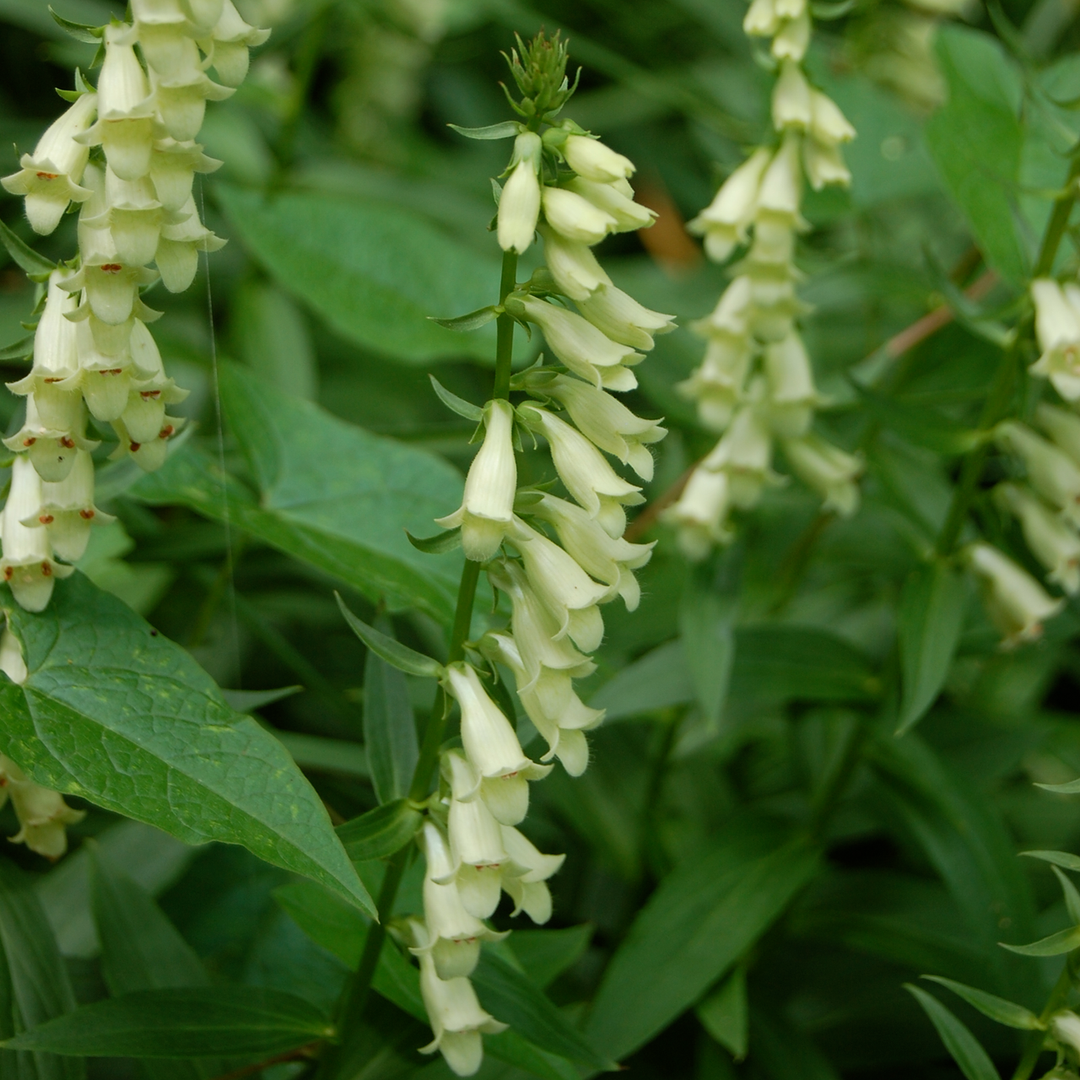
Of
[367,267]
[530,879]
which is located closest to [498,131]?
[530,879]

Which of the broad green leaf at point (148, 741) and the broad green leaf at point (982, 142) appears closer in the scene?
the broad green leaf at point (148, 741)

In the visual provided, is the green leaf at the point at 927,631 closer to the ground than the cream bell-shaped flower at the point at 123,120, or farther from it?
closer to the ground

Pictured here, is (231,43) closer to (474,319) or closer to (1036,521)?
(474,319)

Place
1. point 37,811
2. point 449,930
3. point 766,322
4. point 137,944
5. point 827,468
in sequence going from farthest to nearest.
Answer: point 827,468 → point 766,322 → point 137,944 → point 37,811 → point 449,930

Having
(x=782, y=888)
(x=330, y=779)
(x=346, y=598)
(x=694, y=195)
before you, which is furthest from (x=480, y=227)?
(x=782, y=888)

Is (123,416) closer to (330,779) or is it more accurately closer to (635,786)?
(330,779)

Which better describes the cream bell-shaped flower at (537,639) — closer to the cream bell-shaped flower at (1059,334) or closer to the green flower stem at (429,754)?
the green flower stem at (429,754)

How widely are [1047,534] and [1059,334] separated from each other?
40 centimetres

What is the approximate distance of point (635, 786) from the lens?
233 cm

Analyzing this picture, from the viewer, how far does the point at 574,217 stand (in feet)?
3.65

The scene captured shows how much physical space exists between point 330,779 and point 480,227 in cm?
178

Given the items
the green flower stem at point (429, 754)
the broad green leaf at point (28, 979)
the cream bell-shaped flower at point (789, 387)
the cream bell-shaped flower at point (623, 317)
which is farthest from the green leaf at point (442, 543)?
the cream bell-shaped flower at point (789, 387)

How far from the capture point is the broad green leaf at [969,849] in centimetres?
190

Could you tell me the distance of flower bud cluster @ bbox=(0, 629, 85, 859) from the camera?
52.9 inches
